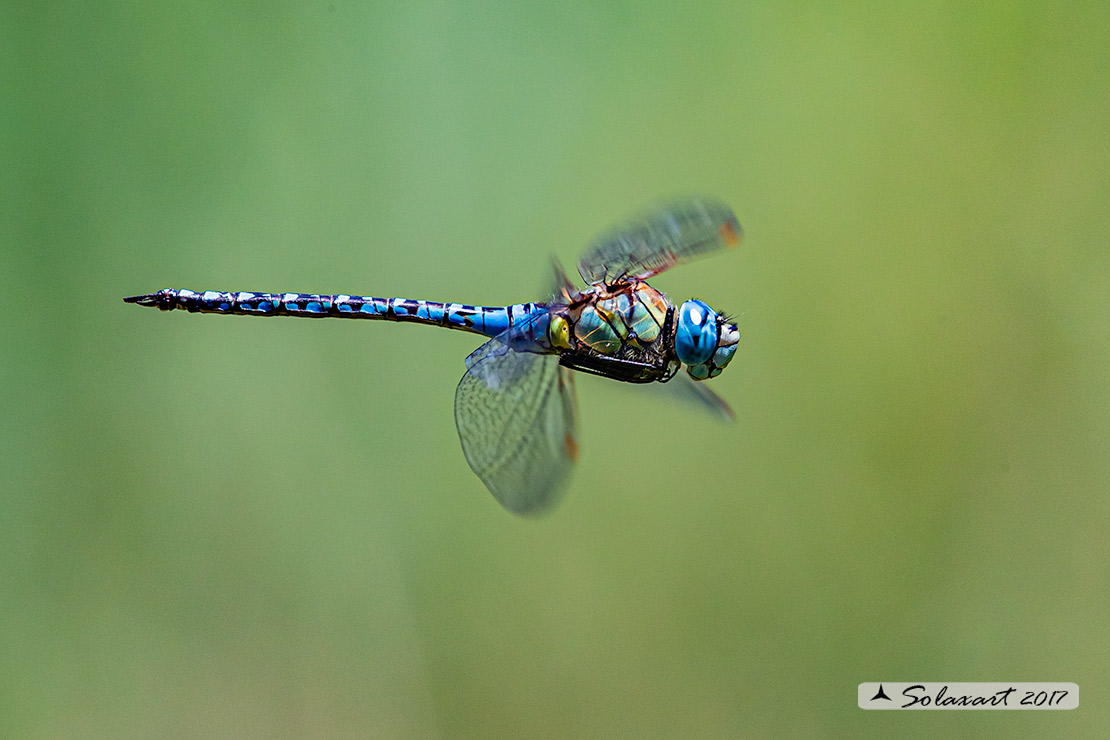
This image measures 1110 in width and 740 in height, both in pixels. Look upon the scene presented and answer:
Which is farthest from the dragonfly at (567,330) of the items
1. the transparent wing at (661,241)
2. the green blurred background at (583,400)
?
the green blurred background at (583,400)

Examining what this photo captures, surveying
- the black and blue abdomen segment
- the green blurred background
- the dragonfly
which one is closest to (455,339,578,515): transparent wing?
the dragonfly

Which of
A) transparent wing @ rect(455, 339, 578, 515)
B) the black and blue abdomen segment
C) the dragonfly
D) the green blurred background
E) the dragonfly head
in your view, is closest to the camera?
transparent wing @ rect(455, 339, 578, 515)

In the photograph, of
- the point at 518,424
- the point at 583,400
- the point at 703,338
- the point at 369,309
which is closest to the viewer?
the point at 518,424

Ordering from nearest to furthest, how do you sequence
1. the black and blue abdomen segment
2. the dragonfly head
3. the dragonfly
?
the dragonfly, the dragonfly head, the black and blue abdomen segment

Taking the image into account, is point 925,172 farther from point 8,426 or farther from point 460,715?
point 8,426

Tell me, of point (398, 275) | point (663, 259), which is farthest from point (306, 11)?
point (663, 259)

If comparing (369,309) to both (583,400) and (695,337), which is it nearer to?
(583,400)

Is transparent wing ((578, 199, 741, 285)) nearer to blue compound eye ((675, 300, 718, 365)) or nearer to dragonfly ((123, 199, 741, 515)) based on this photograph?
dragonfly ((123, 199, 741, 515))

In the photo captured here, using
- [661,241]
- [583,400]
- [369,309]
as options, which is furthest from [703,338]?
[369,309]
